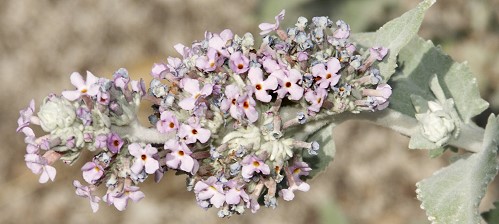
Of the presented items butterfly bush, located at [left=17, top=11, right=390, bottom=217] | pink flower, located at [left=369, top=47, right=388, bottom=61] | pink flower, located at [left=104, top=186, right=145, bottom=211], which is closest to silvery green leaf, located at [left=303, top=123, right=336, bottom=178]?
butterfly bush, located at [left=17, top=11, right=390, bottom=217]

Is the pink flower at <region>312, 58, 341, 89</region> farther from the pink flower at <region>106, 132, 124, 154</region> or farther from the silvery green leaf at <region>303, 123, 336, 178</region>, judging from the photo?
the pink flower at <region>106, 132, 124, 154</region>

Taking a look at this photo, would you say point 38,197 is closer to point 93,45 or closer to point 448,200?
point 93,45

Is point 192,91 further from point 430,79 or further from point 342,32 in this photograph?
point 430,79

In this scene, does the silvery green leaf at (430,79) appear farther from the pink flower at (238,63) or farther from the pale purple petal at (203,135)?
the pale purple petal at (203,135)

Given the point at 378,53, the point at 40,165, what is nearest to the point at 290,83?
the point at 378,53

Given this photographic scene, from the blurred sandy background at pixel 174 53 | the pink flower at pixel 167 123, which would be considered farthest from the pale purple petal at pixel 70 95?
the blurred sandy background at pixel 174 53

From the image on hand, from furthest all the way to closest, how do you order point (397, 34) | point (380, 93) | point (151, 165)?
point (397, 34)
point (380, 93)
point (151, 165)
